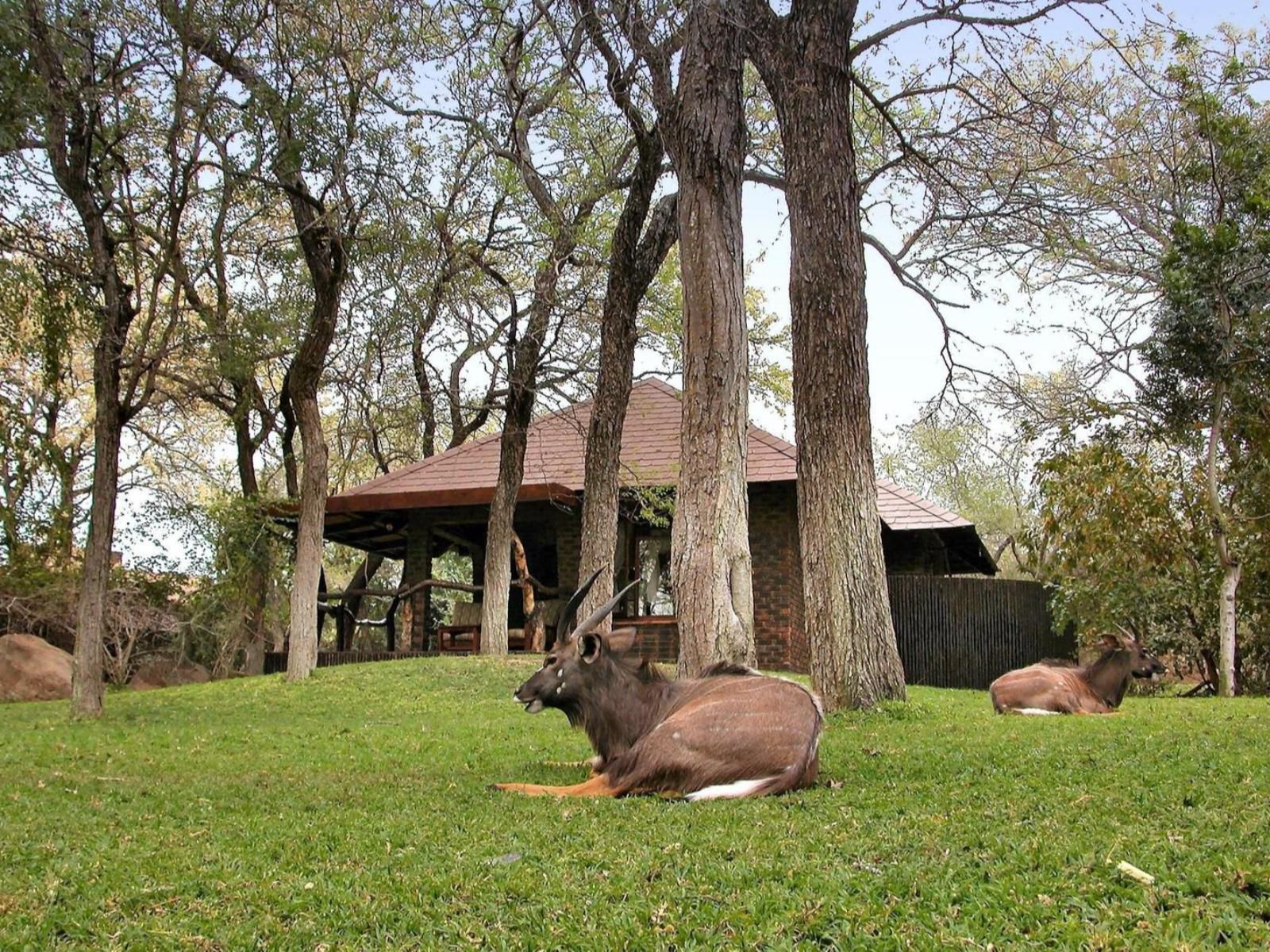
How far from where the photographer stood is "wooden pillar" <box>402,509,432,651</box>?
1028 inches

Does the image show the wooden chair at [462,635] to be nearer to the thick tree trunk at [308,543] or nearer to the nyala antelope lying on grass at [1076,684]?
the thick tree trunk at [308,543]

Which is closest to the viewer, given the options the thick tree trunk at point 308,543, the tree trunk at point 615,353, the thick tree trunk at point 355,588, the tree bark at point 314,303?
the tree bark at point 314,303

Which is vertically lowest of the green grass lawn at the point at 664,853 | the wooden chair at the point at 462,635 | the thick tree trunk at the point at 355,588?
the green grass lawn at the point at 664,853

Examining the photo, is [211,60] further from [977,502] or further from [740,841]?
[977,502]

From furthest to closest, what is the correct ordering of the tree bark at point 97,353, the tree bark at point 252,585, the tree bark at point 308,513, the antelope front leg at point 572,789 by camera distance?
1. the tree bark at point 252,585
2. the tree bark at point 308,513
3. the tree bark at point 97,353
4. the antelope front leg at point 572,789

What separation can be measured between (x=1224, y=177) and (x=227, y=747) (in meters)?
15.8

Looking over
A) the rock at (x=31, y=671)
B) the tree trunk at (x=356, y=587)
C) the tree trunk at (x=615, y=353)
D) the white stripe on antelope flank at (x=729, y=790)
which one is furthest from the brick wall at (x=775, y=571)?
the white stripe on antelope flank at (x=729, y=790)

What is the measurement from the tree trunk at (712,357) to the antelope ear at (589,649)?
8.19 feet

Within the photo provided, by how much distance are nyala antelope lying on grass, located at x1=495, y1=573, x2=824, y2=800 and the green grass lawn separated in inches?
10.9

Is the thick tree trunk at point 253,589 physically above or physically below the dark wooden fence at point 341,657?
above

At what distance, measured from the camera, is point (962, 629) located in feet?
74.3

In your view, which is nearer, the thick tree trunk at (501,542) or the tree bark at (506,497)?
the tree bark at (506,497)

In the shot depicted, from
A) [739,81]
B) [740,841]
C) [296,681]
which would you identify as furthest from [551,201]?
[740,841]

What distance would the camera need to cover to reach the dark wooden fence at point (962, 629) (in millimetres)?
22641
